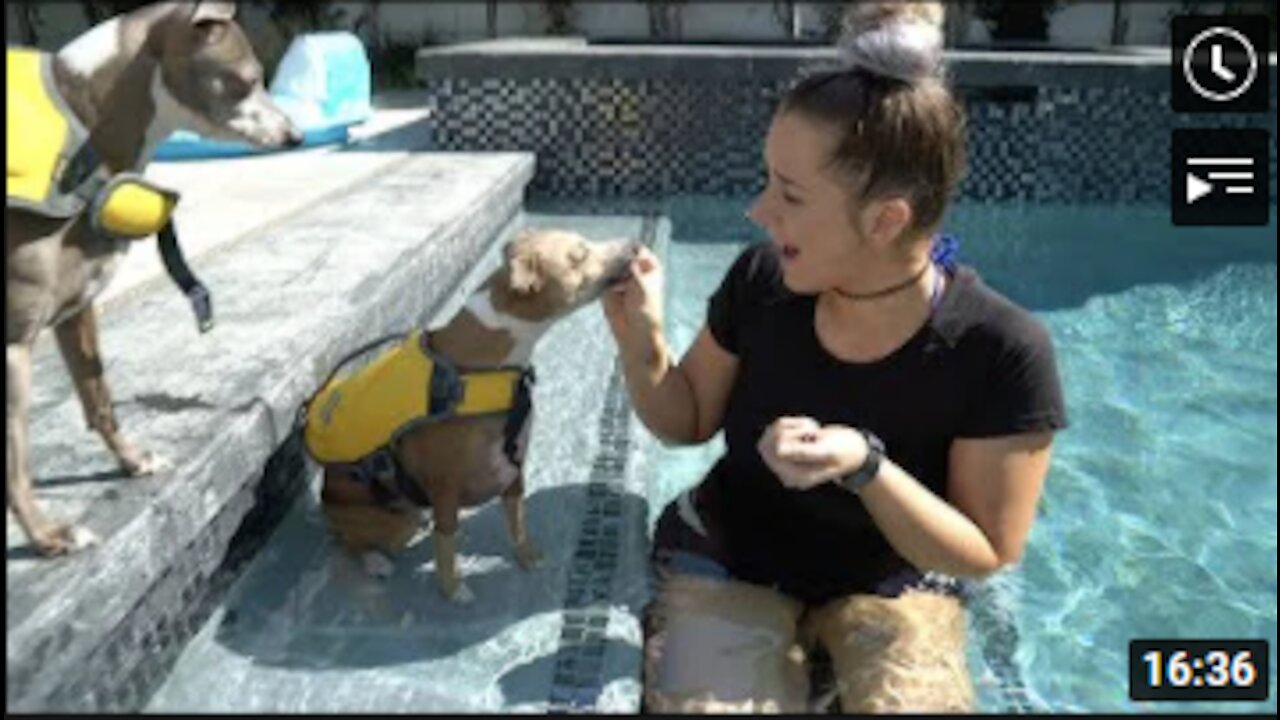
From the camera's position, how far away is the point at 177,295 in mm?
5387

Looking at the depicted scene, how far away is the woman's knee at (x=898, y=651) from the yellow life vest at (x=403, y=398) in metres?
1.15

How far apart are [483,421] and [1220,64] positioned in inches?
300

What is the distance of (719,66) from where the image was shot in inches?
443

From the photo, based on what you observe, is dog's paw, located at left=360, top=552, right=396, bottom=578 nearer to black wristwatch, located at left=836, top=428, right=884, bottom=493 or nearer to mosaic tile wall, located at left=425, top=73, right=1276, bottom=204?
black wristwatch, located at left=836, top=428, right=884, bottom=493

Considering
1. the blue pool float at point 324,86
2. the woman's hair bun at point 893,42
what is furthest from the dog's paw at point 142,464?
the blue pool float at point 324,86

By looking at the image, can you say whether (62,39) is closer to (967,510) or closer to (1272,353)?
(1272,353)

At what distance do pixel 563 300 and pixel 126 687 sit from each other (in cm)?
→ 163

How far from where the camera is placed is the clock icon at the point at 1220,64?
7062 mm

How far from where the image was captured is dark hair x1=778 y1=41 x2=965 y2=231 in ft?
8.96

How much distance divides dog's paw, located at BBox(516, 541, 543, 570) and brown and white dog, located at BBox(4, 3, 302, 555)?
4.26 ft

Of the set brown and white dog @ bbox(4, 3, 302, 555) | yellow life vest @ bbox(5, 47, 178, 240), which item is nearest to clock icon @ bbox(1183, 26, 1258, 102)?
brown and white dog @ bbox(4, 3, 302, 555)

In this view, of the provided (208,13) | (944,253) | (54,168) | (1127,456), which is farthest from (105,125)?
(1127,456)

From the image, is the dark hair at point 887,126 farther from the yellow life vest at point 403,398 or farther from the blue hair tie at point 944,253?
the yellow life vest at point 403,398

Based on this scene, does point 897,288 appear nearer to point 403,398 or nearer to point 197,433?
point 403,398
